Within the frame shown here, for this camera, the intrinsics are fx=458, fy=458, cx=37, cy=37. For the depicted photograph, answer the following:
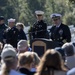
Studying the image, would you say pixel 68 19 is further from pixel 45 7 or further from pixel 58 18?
pixel 58 18

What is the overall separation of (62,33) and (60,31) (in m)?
0.07

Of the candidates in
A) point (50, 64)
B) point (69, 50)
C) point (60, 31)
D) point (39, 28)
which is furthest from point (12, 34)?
point (50, 64)

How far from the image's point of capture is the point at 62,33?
11.7m

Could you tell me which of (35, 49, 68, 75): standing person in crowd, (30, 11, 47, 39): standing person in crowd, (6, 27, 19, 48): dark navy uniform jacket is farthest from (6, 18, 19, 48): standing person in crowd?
(35, 49, 68, 75): standing person in crowd

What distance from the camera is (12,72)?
6.27m

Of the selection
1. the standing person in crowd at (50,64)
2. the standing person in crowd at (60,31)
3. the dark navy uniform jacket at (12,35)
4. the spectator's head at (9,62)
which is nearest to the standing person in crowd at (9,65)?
the spectator's head at (9,62)

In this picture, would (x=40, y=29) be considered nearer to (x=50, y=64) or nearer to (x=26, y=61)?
(x=26, y=61)

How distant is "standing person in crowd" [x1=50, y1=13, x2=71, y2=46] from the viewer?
1163cm

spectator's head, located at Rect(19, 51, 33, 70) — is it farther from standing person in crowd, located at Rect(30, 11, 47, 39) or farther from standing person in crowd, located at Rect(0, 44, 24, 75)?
standing person in crowd, located at Rect(30, 11, 47, 39)

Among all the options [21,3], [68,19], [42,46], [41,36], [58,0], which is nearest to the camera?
[42,46]

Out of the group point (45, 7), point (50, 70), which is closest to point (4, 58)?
point (50, 70)

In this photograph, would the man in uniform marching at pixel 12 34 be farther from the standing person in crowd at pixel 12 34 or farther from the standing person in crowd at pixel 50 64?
the standing person in crowd at pixel 50 64

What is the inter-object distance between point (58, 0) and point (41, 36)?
2986 inches

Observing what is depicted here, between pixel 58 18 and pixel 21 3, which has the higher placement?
pixel 58 18
